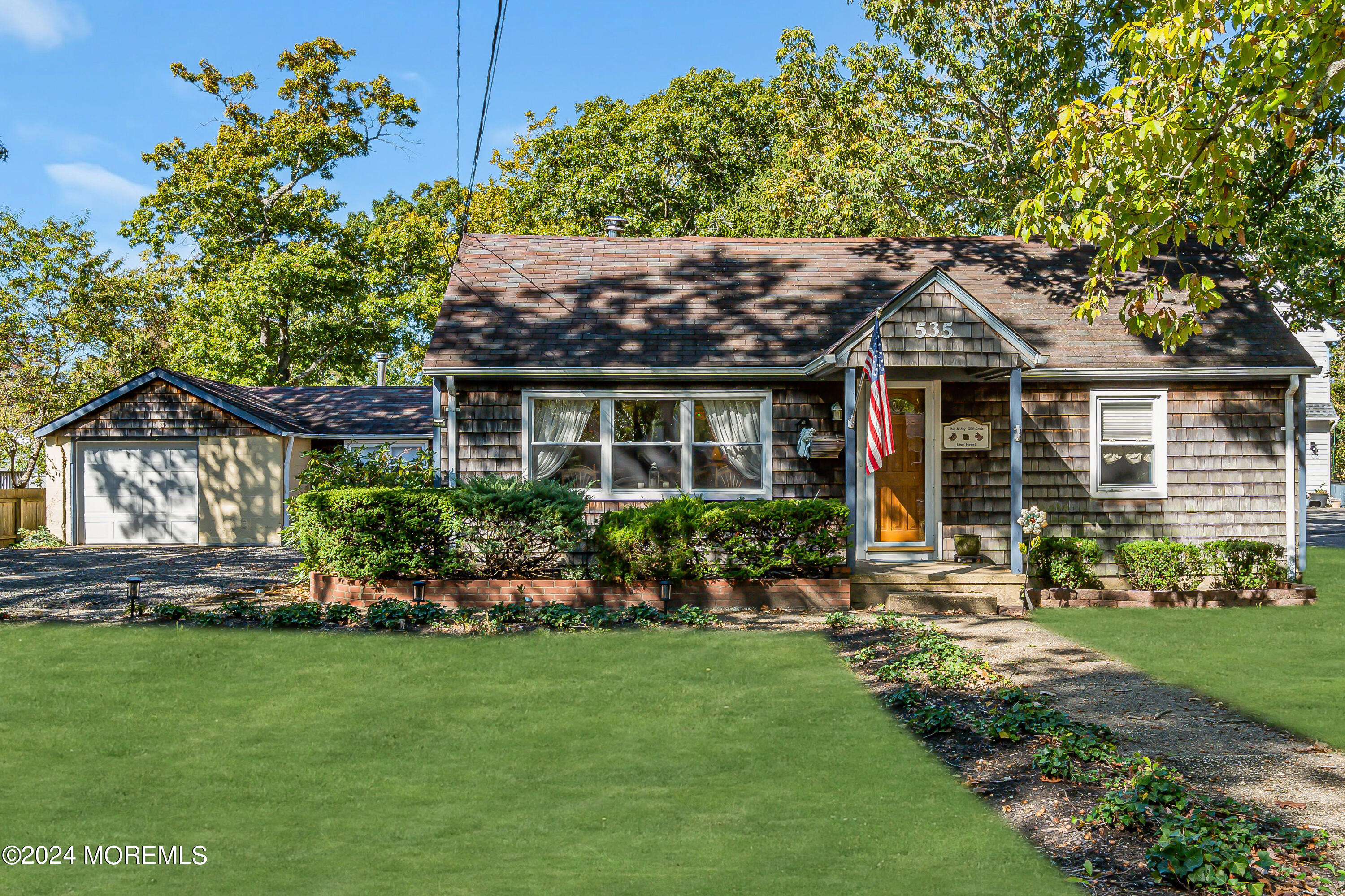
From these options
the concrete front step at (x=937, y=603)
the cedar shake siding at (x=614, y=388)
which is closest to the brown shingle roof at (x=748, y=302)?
the cedar shake siding at (x=614, y=388)

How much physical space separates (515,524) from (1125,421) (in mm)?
8694

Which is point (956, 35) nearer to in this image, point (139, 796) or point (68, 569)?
point (68, 569)

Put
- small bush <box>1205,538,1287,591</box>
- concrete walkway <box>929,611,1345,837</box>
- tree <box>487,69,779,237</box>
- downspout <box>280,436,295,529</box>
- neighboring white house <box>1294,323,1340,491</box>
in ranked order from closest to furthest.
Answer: concrete walkway <box>929,611,1345,837</box>, small bush <box>1205,538,1287,591</box>, downspout <box>280,436,295,529</box>, tree <box>487,69,779,237</box>, neighboring white house <box>1294,323,1340,491</box>

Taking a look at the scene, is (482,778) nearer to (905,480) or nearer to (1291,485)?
(905,480)

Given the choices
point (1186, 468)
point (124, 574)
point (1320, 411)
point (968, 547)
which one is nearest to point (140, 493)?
point (124, 574)

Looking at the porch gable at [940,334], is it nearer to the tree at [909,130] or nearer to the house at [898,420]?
the house at [898,420]

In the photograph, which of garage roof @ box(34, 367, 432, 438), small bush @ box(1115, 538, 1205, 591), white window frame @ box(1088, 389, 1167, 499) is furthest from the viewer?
garage roof @ box(34, 367, 432, 438)

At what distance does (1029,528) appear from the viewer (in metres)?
12.5

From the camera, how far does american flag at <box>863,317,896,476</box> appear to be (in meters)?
11.0

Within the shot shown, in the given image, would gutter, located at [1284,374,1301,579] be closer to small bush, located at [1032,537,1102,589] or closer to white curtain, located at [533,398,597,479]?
small bush, located at [1032,537,1102,589]

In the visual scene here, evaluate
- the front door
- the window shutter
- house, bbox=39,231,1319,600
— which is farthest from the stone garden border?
the window shutter

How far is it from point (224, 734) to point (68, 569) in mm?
12096

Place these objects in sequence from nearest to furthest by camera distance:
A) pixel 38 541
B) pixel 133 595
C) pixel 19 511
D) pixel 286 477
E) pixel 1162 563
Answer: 1. pixel 133 595
2. pixel 1162 563
3. pixel 38 541
4. pixel 286 477
5. pixel 19 511

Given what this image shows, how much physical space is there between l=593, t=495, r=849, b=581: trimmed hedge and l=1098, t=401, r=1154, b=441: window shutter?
14.7 ft
